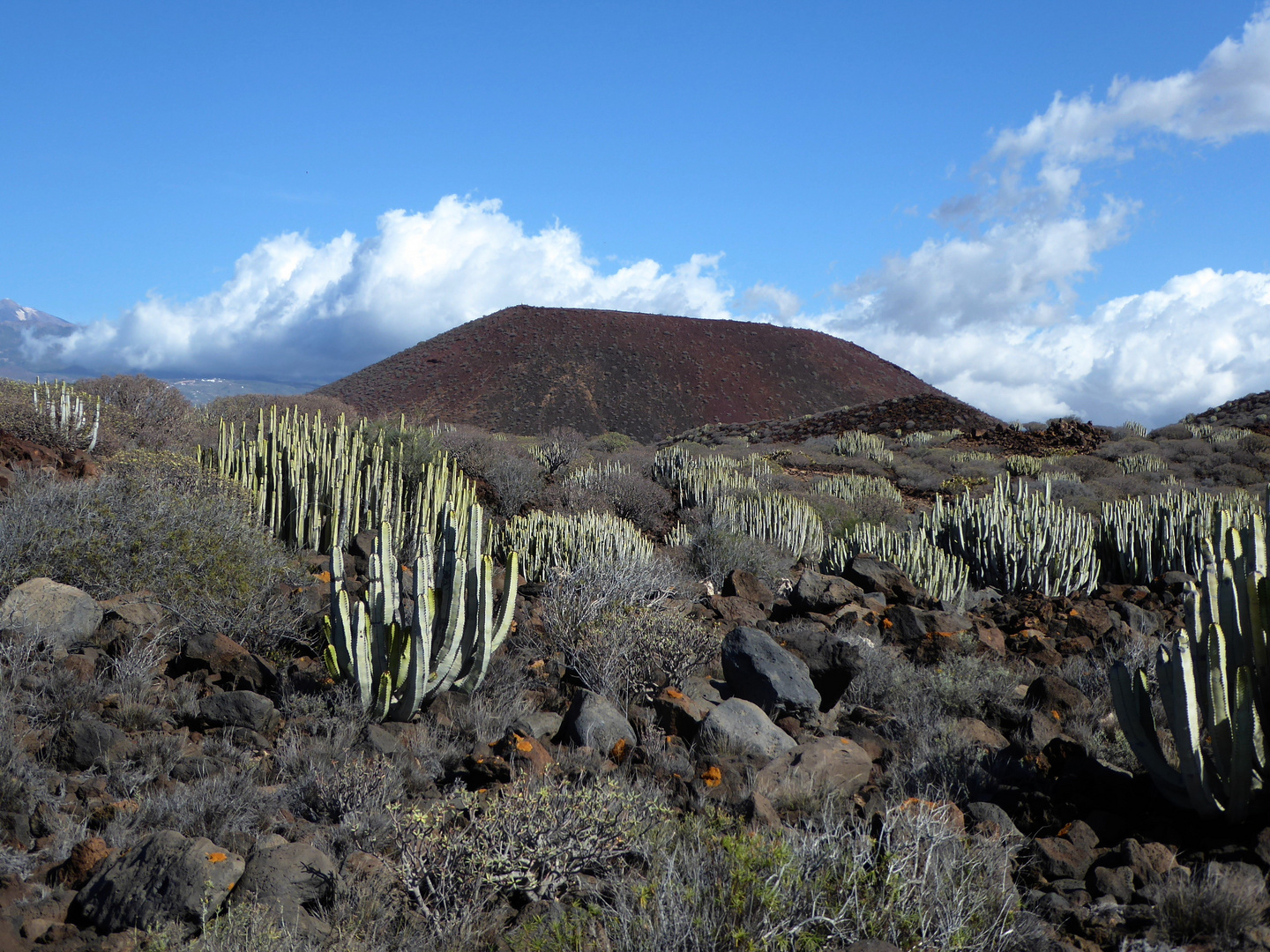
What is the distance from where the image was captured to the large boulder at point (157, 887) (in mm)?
2494

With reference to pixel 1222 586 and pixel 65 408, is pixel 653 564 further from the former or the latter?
pixel 65 408

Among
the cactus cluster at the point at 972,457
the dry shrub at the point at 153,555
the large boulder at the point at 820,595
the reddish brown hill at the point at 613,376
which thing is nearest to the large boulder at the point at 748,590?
the large boulder at the point at 820,595

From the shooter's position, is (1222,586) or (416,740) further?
(416,740)

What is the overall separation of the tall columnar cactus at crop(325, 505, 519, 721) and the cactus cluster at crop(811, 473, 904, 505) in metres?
11.0

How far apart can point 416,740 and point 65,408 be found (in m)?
9.58

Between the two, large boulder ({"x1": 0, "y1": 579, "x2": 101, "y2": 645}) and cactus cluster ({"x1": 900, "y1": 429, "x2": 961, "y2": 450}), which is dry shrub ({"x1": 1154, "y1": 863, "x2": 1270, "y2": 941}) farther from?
cactus cluster ({"x1": 900, "y1": 429, "x2": 961, "y2": 450})

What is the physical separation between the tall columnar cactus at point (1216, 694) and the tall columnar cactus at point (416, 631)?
3.24 meters

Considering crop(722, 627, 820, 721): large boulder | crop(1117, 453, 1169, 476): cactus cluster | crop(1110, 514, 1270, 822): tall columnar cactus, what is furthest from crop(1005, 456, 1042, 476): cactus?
crop(1110, 514, 1270, 822): tall columnar cactus

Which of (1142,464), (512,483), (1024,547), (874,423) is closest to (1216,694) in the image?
(1024,547)

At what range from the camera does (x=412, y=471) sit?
10641 millimetres

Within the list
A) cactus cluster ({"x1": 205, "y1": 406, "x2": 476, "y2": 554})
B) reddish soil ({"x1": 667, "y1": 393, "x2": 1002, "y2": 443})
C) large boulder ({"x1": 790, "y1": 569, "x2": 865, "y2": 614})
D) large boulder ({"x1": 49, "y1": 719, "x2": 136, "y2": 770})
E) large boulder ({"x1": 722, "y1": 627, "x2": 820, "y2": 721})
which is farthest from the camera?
reddish soil ({"x1": 667, "y1": 393, "x2": 1002, "y2": 443})

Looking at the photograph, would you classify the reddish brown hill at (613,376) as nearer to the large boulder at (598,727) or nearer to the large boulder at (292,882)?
the large boulder at (598,727)

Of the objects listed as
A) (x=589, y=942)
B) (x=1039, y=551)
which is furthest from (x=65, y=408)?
(x=1039, y=551)

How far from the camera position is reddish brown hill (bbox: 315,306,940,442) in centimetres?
5100
